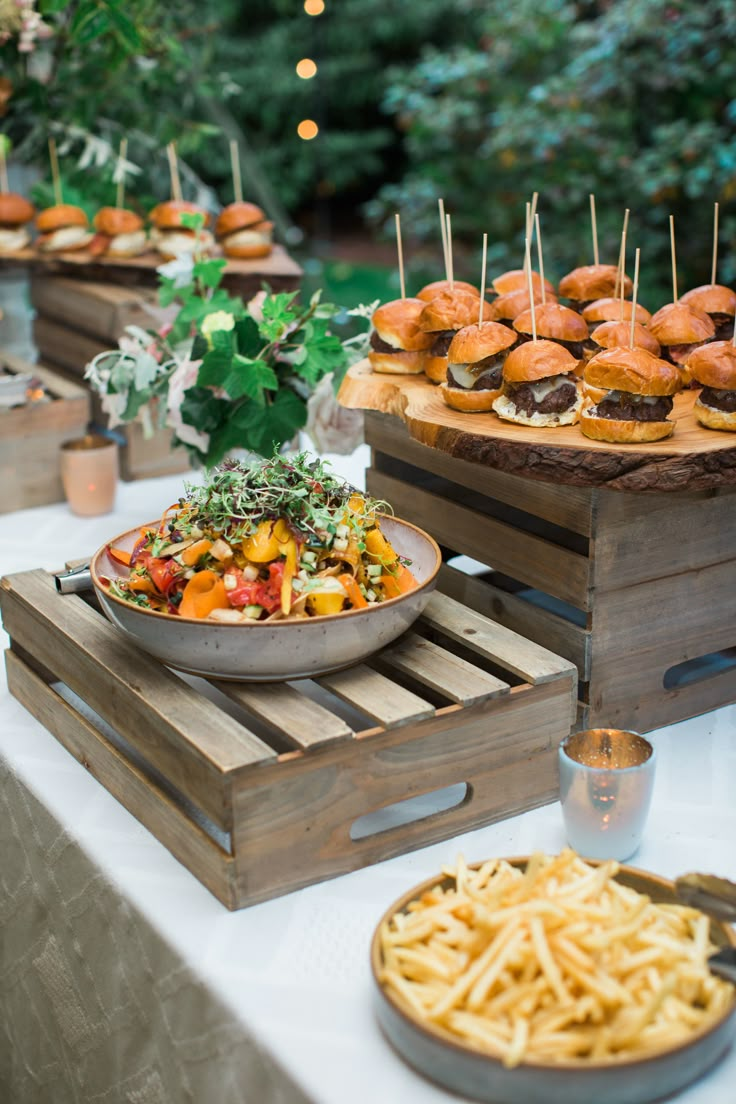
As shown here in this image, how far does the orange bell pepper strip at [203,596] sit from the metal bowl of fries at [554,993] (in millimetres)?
425

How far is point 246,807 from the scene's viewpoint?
1.18m

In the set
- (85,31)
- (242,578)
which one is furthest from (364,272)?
(242,578)

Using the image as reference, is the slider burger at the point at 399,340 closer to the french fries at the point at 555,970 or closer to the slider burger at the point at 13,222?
the french fries at the point at 555,970

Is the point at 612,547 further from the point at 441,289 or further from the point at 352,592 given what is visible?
the point at 441,289

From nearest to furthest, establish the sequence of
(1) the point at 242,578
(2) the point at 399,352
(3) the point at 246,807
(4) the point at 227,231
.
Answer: (3) the point at 246,807
(1) the point at 242,578
(2) the point at 399,352
(4) the point at 227,231

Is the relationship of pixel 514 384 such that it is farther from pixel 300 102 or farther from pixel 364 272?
pixel 300 102

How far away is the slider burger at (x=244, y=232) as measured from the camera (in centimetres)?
288

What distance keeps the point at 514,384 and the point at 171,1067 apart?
35.8 inches

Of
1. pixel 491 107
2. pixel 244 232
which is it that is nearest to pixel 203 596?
pixel 244 232

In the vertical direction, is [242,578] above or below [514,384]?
below

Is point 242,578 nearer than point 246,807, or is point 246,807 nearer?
point 246,807

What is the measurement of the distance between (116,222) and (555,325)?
61.1 inches

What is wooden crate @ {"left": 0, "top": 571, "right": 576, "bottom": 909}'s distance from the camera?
3.99ft

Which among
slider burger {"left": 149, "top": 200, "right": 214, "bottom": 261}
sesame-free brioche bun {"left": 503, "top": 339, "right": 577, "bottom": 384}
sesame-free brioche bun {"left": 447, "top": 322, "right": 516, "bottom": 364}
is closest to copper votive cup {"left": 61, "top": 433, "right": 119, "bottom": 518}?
slider burger {"left": 149, "top": 200, "right": 214, "bottom": 261}
